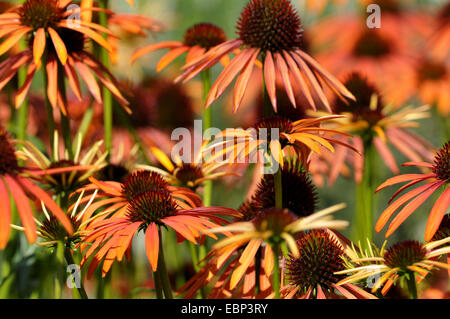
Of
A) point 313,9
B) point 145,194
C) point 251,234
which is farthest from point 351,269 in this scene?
point 313,9

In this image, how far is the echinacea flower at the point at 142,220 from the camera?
929 mm

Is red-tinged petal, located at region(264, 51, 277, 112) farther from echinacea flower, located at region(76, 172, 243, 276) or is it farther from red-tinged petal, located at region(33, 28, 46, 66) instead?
red-tinged petal, located at region(33, 28, 46, 66)

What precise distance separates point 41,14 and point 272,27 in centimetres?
47

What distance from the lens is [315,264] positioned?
970 mm

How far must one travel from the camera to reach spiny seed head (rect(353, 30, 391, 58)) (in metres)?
2.94

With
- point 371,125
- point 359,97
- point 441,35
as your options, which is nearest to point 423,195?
point 371,125

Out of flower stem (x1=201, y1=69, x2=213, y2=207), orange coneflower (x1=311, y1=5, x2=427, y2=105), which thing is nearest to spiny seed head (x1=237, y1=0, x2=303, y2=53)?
flower stem (x1=201, y1=69, x2=213, y2=207)

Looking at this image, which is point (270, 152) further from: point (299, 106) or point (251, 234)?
point (299, 106)

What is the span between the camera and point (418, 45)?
3.46 m

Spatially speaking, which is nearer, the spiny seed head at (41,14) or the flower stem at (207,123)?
the spiny seed head at (41,14)

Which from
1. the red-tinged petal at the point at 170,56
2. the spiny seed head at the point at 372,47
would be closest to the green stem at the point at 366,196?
the red-tinged petal at the point at 170,56

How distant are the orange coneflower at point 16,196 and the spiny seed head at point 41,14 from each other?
0.35 meters

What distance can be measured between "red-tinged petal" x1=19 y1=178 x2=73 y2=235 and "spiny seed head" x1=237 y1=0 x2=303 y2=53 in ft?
1.82

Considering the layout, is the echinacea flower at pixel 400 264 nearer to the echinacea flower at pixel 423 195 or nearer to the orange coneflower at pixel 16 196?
the echinacea flower at pixel 423 195
